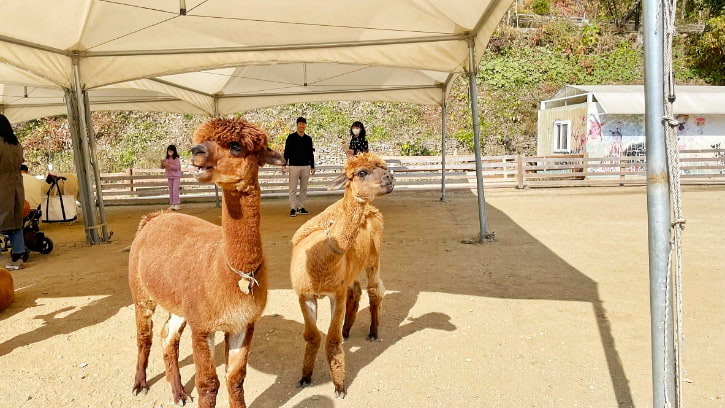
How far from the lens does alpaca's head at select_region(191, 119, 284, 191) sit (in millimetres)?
2064

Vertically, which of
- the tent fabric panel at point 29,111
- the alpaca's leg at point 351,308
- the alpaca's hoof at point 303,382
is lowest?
the alpaca's hoof at point 303,382

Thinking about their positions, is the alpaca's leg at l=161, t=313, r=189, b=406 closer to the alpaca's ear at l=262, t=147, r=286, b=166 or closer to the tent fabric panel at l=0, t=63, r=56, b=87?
the alpaca's ear at l=262, t=147, r=286, b=166

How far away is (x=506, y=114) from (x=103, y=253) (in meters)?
20.2

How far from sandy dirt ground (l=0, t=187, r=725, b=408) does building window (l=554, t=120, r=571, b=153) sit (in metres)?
11.0

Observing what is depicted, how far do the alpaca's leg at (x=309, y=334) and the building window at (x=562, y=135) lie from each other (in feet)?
56.3

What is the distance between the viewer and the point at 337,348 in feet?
10.6

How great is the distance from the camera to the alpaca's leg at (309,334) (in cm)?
324

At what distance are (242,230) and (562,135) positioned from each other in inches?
737

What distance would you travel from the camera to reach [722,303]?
181 inches

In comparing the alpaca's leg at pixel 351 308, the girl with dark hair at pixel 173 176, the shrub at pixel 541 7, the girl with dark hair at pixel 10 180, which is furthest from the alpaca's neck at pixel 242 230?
the shrub at pixel 541 7

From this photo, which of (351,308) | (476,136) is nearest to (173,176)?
(476,136)

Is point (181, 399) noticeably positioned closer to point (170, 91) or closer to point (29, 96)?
point (170, 91)

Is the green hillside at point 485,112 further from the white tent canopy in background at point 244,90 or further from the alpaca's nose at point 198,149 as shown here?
the alpaca's nose at point 198,149

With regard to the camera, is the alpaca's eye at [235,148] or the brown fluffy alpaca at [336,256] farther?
the brown fluffy alpaca at [336,256]
